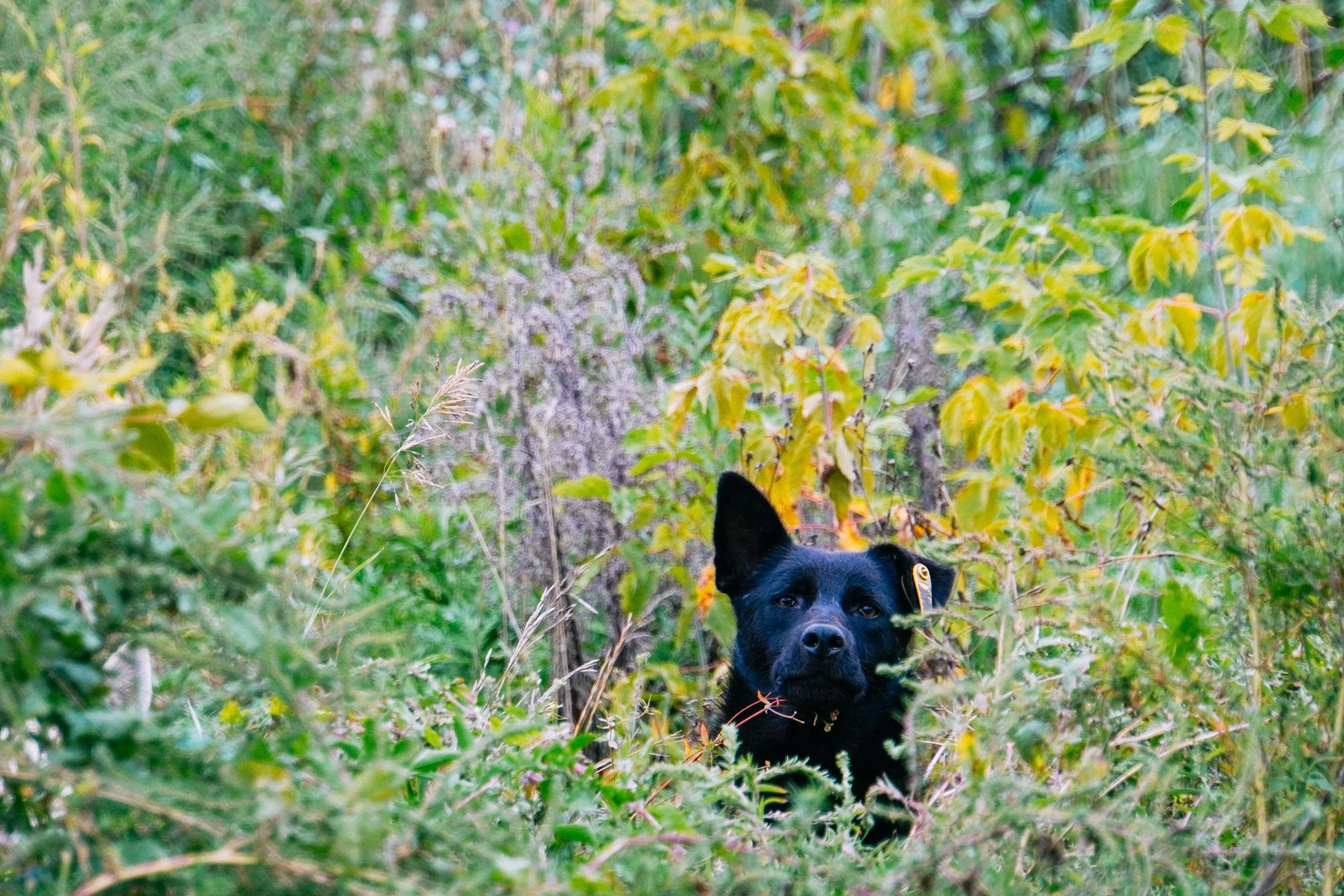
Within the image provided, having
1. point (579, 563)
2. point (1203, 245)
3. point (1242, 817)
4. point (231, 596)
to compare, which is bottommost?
point (579, 563)

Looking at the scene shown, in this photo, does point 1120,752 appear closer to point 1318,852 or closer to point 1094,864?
point 1094,864

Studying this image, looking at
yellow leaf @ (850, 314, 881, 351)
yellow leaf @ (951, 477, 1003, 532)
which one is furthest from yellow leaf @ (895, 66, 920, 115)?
yellow leaf @ (951, 477, 1003, 532)

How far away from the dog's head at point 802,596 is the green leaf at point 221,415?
1.80 meters

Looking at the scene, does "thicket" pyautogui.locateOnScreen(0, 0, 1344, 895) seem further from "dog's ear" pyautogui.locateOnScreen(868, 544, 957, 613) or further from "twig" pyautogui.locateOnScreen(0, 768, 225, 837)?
"dog's ear" pyautogui.locateOnScreen(868, 544, 957, 613)

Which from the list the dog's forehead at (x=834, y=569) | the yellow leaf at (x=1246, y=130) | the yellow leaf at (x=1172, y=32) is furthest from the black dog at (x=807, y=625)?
the yellow leaf at (x=1172, y=32)

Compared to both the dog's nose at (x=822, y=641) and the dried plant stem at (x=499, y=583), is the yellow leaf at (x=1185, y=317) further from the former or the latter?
the dried plant stem at (x=499, y=583)

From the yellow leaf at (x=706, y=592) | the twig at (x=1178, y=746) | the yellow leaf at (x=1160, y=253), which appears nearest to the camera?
the twig at (x=1178, y=746)

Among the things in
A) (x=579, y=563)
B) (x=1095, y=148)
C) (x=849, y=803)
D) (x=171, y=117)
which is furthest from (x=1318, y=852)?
(x=1095, y=148)

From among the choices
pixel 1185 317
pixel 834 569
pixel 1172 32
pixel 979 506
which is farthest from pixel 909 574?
pixel 1172 32

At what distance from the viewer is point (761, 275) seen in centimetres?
347

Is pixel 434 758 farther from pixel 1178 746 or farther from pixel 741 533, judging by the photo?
pixel 741 533

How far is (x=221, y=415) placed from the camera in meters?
1.48

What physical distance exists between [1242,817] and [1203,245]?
5.17 ft

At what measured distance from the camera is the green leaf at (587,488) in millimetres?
3361
